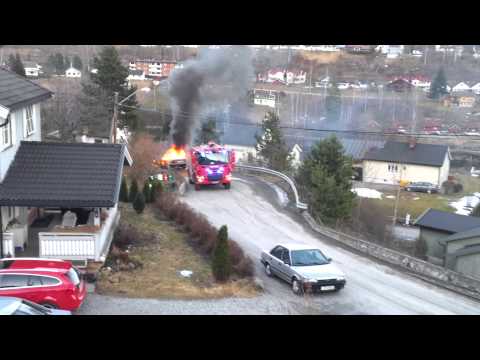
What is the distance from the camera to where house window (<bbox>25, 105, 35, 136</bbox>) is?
16747 mm

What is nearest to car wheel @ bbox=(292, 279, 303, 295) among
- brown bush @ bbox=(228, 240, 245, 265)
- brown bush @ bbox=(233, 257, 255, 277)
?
brown bush @ bbox=(233, 257, 255, 277)

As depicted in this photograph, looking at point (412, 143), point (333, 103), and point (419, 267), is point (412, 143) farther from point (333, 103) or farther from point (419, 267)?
point (419, 267)

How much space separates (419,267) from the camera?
17609 mm

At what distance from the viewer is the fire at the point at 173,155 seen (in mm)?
34031

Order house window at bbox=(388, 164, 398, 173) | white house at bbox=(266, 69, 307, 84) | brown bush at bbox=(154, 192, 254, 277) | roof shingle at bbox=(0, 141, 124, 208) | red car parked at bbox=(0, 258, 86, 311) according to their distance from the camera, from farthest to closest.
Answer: white house at bbox=(266, 69, 307, 84) → house window at bbox=(388, 164, 398, 173) → brown bush at bbox=(154, 192, 254, 277) → roof shingle at bbox=(0, 141, 124, 208) → red car parked at bbox=(0, 258, 86, 311)

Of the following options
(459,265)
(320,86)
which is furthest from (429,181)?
(459,265)

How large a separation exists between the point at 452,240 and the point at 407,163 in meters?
36.1

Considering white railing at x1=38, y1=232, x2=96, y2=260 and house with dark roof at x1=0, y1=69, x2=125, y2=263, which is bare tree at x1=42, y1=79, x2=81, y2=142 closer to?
house with dark roof at x1=0, y1=69, x2=125, y2=263

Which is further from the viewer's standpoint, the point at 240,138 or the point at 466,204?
the point at 240,138

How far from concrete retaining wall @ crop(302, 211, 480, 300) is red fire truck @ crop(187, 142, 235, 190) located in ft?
24.6

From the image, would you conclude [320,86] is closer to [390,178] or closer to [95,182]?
[390,178]

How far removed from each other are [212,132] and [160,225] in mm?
24331

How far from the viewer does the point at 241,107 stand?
66.8 m

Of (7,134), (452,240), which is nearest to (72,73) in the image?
(452,240)
